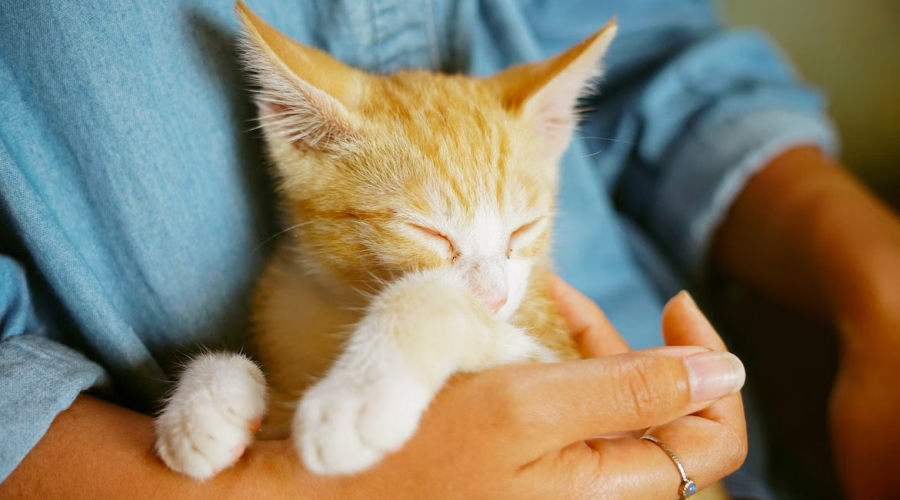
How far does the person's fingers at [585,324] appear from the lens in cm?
105

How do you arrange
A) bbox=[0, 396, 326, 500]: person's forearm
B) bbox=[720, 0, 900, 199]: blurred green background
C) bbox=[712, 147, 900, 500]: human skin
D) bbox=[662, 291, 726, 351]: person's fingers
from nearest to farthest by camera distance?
bbox=[0, 396, 326, 500]: person's forearm, bbox=[662, 291, 726, 351]: person's fingers, bbox=[712, 147, 900, 500]: human skin, bbox=[720, 0, 900, 199]: blurred green background

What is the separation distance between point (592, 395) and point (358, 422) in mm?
299

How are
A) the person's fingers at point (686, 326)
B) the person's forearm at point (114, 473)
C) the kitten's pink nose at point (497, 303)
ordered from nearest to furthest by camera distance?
the person's forearm at point (114, 473) < the kitten's pink nose at point (497, 303) < the person's fingers at point (686, 326)

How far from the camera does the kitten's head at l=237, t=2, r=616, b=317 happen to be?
87cm

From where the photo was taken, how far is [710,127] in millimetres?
1407

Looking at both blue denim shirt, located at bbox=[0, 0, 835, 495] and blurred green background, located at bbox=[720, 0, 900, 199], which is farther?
blurred green background, located at bbox=[720, 0, 900, 199]

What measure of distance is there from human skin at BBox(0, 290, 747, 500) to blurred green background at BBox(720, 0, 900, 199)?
5.03 ft

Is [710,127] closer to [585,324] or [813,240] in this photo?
[813,240]

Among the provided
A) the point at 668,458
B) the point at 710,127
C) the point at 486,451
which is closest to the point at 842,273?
the point at 710,127

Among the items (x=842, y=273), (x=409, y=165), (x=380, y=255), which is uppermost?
(x=409, y=165)

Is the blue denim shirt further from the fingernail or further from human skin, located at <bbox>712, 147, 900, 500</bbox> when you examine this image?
the fingernail

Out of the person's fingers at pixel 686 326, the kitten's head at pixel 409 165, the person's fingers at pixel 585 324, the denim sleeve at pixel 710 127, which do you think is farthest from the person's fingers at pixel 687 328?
the denim sleeve at pixel 710 127

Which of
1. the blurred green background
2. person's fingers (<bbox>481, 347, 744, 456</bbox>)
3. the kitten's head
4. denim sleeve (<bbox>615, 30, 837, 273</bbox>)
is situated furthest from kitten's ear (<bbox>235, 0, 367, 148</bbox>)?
the blurred green background

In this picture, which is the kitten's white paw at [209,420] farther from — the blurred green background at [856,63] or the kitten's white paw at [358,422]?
the blurred green background at [856,63]
